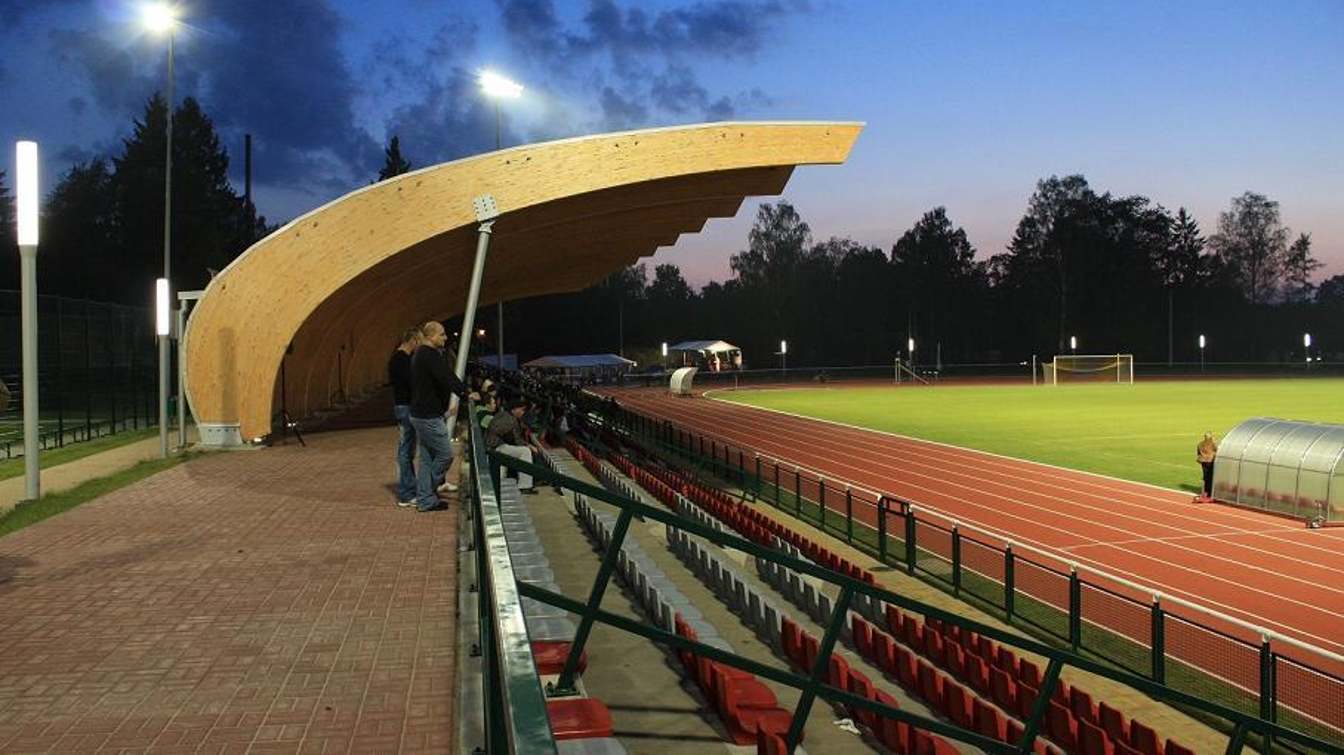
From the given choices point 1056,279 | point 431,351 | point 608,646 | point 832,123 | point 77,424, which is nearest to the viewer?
point 608,646

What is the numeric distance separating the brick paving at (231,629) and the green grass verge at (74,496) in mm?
386

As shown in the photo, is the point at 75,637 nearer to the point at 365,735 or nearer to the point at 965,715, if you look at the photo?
Answer: the point at 365,735

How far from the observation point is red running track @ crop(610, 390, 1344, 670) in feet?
40.0

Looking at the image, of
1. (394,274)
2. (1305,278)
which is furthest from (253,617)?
(1305,278)

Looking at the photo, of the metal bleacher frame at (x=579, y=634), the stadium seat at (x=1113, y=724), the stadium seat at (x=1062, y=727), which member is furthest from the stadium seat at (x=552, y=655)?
the stadium seat at (x=1113, y=724)

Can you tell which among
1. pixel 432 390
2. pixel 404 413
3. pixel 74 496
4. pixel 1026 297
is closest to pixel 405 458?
pixel 404 413

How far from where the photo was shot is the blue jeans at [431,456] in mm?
9438

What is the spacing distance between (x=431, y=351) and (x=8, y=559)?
156 inches

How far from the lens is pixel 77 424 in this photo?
23.9 meters

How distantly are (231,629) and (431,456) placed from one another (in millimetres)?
3806

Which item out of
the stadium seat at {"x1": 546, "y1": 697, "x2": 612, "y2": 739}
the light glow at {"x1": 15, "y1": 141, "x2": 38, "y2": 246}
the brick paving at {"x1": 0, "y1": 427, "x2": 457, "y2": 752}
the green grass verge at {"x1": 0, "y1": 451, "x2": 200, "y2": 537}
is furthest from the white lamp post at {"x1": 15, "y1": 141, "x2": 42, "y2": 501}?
the stadium seat at {"x1": 546, "y1": 697, "x2": 612, "y2": 739}

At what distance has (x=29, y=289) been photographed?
12789 millimetres

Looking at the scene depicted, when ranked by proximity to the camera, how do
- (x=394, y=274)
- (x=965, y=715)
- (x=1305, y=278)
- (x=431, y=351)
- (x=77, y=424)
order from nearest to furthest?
(x=965, y=715) → (x=431, y=351) → (x=394, y=274) → (x=77, y=424) → (x=1305, y=278)

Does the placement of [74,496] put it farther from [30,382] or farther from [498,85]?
[498,85]
